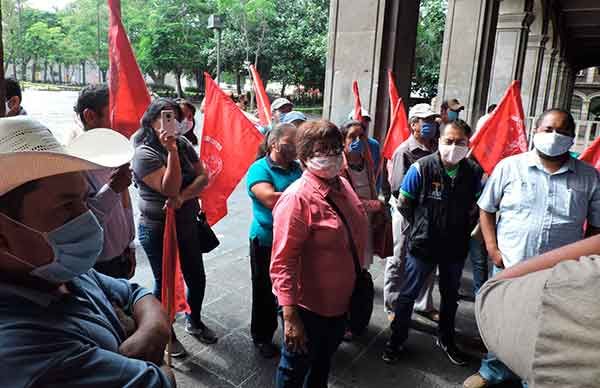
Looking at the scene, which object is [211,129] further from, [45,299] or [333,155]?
[45,299]

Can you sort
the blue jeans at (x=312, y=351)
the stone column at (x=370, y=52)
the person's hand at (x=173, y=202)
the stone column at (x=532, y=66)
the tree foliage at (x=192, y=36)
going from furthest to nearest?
the tree foliage at (x=192, y=36) → the stone column at (x=532, y=66) → the stone column at (x=370, y=52) → the person's hand at (x=173, y=202) → the blue jeans at (x=312, y=351)

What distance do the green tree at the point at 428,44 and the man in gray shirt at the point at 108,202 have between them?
22.3 m

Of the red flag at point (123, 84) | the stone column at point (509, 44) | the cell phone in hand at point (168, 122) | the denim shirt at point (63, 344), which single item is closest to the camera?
the denim shirt at point (63, 344)

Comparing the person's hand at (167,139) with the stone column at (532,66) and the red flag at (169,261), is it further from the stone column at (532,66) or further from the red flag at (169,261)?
the stone column at (532,66)

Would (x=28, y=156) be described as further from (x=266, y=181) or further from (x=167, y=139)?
(x=266, y=181)

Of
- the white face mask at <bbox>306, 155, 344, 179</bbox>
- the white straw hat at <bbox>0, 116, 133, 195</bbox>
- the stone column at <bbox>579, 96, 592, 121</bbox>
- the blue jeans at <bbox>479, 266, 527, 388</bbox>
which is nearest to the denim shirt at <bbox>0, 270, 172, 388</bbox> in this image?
the white straw hat at <bbox>0, 116, 133, 195</bbox>

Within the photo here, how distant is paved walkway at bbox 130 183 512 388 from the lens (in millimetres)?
2955

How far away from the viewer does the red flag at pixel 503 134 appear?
3950 mm

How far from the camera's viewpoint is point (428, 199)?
3082 mm

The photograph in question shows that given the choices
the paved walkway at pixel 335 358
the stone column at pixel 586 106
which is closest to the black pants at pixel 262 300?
the paved walkway at pixel 335 358

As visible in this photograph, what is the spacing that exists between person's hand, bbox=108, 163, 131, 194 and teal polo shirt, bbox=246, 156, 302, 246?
859mm

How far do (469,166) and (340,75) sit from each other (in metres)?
3.16

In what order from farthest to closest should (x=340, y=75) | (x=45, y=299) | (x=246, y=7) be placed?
(x=246, y=7) < (x=340, y=75) < (x=45, y=299)

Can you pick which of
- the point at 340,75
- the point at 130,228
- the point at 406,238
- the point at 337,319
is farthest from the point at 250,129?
the point at 340,75
